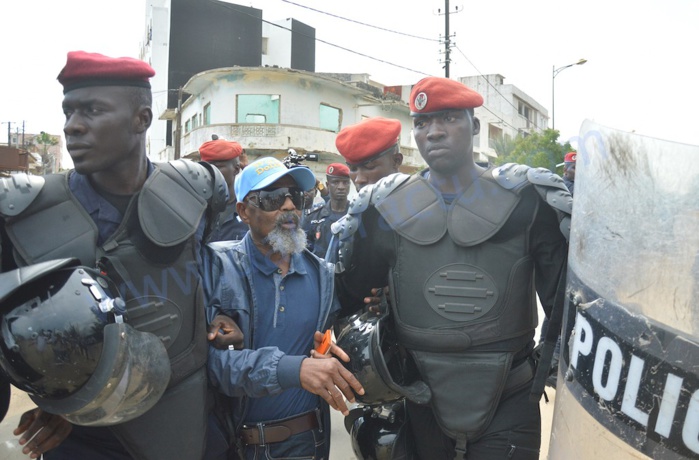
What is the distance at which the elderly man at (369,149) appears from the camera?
12.7ft

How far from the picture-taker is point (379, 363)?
222cm

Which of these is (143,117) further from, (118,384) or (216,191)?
(118,384)

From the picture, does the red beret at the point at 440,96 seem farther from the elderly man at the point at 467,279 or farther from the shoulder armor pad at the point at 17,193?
the shoulder armor pad at the point at 17,193

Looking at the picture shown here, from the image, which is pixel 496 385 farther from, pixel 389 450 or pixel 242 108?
pixel 242 108

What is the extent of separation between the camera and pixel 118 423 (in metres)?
1.74

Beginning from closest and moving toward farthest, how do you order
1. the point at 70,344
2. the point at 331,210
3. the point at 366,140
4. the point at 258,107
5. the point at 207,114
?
the point at 70,344 < the point at 366,140 < the point at 331,210 < the point at 258,107 < the point at 207,114

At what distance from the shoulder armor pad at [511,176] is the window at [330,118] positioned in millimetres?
24670

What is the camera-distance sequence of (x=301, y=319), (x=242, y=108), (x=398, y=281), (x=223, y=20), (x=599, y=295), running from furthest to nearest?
(x=223, y=20) < (x=242, y=108) < (x=398, y=281) < (x=301, y=319) < (x=599, y=295)

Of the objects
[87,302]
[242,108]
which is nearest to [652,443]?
[87,302]

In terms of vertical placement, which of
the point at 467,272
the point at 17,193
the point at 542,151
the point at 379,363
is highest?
the point at 542,151

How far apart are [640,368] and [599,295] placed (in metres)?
0.15

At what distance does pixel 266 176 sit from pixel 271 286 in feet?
1.50

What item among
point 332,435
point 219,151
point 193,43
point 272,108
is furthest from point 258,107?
point 332,435

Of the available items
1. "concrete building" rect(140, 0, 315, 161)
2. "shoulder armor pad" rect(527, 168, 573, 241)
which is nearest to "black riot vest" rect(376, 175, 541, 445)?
"shoulder armor pad" rect(527, 168, 573, 241)
